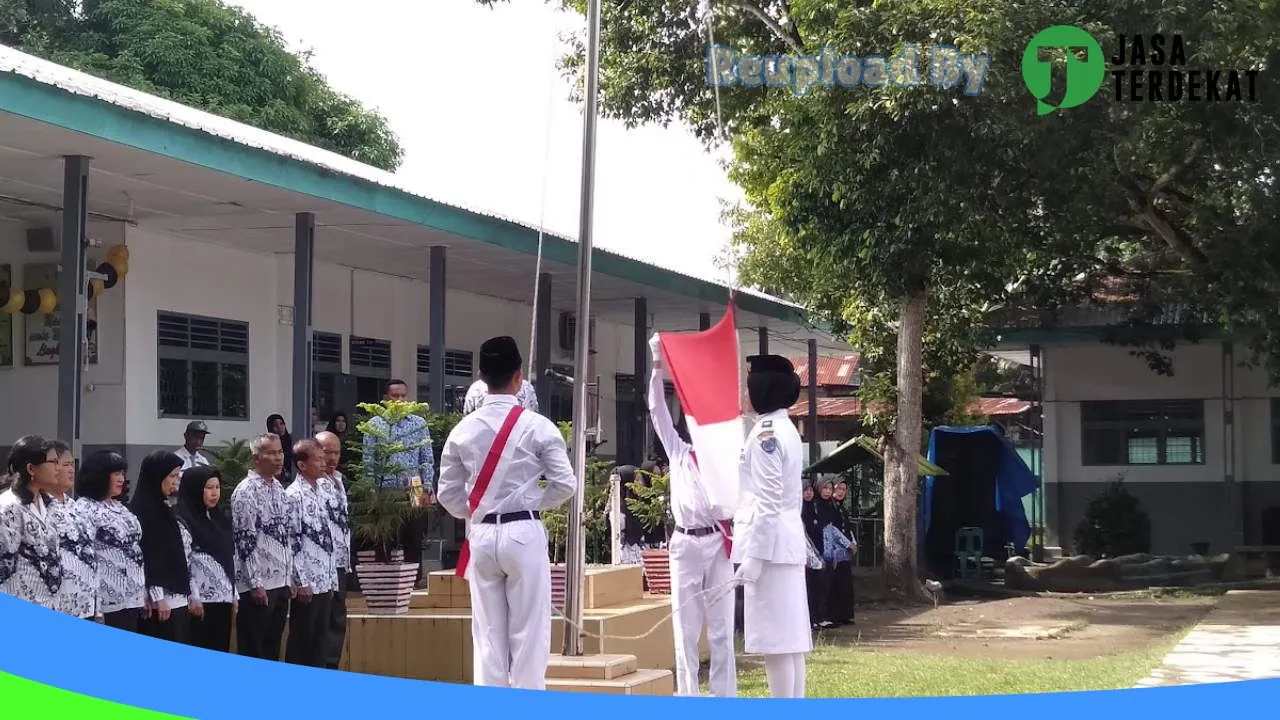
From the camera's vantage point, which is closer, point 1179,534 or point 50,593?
point 50,593

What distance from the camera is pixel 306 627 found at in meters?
8.09

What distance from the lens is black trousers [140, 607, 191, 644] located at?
7219mm

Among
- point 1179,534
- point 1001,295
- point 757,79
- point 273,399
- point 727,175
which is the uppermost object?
point 757,79

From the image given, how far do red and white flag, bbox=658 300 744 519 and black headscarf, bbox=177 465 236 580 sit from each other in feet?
7.90

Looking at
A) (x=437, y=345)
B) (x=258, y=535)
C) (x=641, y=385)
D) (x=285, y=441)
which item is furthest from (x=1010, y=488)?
(x=258, y=535)

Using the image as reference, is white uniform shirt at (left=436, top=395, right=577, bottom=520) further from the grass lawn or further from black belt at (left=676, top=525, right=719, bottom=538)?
the grass lawn

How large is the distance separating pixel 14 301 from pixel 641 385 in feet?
26.0

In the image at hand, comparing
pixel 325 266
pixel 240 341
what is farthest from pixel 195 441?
pixel 325 266

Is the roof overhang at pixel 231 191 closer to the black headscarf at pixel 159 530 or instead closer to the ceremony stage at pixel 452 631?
the black headscarf at pixel 159 530

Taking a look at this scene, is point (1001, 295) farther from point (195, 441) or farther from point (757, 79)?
point (195, 441)

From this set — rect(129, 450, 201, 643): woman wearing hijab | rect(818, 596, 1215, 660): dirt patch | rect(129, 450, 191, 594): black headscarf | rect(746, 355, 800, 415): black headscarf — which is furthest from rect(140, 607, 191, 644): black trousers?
rect(818, 596, 1215, 660): dirt patch

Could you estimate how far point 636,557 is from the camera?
1146 centimetres

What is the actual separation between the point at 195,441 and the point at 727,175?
25.4 ft

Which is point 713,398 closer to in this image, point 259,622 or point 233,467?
point 259,622
